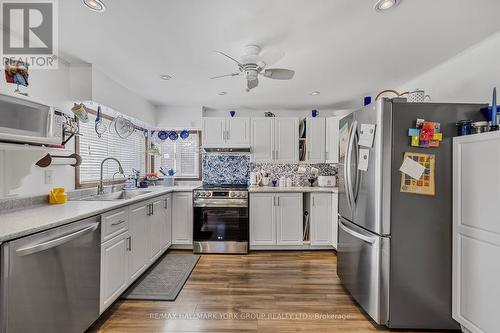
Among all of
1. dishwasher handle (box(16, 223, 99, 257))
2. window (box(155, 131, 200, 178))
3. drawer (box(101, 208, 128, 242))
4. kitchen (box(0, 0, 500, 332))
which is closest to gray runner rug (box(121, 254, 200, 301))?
kitchen (box(0, 0, 500, 332))

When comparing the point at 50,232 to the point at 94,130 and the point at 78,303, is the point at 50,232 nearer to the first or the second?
the point at 78,303

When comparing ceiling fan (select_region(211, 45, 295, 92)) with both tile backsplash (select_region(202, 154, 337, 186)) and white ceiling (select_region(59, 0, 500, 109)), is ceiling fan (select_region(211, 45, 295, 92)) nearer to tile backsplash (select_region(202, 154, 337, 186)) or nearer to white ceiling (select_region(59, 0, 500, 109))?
white ceiling (select_region(59, 0, 500, 109))

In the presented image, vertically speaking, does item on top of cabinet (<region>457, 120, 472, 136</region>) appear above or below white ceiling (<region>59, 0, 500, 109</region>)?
below

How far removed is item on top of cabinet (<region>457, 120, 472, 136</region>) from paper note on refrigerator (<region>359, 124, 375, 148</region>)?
61 cm

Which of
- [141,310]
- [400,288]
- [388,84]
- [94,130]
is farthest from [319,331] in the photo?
[94,130]

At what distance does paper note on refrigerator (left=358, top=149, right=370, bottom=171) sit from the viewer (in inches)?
79.7

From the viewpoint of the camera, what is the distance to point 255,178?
4.21 metres

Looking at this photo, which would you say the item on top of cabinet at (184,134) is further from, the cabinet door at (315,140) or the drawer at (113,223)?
the drawer at (113,223)

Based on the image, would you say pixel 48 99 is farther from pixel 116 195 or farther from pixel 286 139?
pixel 286 139

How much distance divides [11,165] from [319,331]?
2.80 metres

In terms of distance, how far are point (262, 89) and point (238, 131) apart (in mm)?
921

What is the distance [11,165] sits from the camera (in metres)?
1.91

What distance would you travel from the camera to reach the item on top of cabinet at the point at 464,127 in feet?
5.87

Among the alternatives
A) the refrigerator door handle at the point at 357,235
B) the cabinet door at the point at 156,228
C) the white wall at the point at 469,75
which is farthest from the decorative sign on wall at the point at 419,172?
the cabinet door at the point at 156,228
